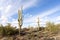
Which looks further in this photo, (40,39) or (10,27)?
(10,27)

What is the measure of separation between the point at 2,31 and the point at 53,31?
6201mm

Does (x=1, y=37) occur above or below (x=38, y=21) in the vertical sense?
below

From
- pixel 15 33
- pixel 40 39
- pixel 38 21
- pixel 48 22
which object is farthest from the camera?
pixel 48 22

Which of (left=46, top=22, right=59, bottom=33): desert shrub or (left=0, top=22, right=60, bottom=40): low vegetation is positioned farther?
(left=46, top=22, right=59, bottom=33): desert shrub

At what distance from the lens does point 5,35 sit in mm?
20328

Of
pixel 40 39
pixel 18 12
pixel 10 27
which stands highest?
pixel 18 12

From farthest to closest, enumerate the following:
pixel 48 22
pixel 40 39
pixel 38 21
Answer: pixel 48 22 < pixel 38 21 < pixel 40 39

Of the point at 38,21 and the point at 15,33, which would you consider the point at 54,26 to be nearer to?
the point at 38,21

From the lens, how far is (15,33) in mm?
21109

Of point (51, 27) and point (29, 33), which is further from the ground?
point (51, 27)

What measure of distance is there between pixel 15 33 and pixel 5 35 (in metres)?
1.37

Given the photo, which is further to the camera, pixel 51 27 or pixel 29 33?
pixel 51 27

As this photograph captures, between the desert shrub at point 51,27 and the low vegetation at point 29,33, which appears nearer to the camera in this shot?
the low vegetation at point 29,33

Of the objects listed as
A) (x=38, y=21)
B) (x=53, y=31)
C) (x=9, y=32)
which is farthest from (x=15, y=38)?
(x=53, y=31)
